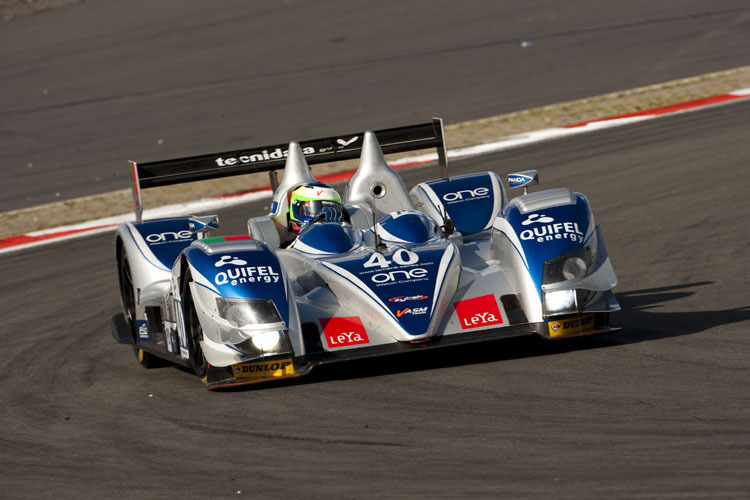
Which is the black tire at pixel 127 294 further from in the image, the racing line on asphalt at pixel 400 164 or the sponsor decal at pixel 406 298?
the racing line on asphalt at pixel 400 164

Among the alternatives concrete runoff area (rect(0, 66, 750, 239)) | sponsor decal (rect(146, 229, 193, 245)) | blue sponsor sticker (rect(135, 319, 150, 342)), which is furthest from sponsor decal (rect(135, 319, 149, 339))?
concrete runoff area (rect(0, 66, 750, 239))

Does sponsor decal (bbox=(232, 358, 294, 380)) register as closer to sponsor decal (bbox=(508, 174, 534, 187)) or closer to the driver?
the driver

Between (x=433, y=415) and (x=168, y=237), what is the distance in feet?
12.9

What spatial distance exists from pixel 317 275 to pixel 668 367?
2.47 meters

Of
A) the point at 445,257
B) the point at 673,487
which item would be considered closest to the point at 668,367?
the point at 445,257

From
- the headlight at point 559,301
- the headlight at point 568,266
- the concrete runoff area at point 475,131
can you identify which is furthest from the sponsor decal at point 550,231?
the concrete runoff area at point 475,131

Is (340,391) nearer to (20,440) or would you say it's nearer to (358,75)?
(20,440)

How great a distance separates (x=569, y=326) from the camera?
25.1 feet

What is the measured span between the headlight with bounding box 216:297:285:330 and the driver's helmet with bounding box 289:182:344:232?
6.39 feet

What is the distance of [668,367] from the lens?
7.14 metres

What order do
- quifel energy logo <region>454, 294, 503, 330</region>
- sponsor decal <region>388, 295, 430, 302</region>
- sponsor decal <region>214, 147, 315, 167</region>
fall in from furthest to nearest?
1. sponsor decal <region>214, 147, 315, 167</region>
2. quifel energy logo <region>454, 294, 503, 330</region>
3. sponsor decal <region>388, 295, 430, 302</region>

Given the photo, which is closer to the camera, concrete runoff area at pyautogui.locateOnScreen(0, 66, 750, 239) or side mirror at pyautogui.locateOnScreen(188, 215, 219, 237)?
side mirror at pyautogui.locateOnScreen(188, 215, 219, 237)

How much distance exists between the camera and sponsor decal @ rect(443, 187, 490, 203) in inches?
414

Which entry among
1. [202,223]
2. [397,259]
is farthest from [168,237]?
[397,259]
